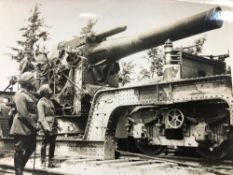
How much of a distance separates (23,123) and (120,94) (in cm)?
179

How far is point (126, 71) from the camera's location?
8.48 metres

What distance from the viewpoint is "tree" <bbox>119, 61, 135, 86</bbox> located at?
7.74 m

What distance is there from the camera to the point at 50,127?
5355mm

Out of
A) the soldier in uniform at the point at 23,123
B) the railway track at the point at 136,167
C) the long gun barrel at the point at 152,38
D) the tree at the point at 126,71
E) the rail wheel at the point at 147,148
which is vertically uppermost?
the long gun barrel at the point at 152,38

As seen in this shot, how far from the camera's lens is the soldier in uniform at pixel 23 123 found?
183 inches

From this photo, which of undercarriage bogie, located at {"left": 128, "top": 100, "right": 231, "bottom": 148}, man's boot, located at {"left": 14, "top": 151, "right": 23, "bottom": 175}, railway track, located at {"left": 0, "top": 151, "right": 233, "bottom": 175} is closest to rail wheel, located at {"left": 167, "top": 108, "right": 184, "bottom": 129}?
undercarriage bogie, located at {"left": 128, "top": 100, "right": 231, "bottom": 148}

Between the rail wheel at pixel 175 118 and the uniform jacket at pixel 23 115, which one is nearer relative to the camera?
the uniform jacket at pixel 23 115

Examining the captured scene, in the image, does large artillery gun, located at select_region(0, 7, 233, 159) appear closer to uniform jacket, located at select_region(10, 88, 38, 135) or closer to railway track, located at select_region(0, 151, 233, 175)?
railway track, located at select_region(0, 151, 233, 175)

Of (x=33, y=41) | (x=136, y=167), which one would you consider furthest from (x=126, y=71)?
(x=136, y=167)

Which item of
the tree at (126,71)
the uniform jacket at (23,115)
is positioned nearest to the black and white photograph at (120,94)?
the uniform jacket at (23,115)

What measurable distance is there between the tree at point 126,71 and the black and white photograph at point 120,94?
356 millimetres

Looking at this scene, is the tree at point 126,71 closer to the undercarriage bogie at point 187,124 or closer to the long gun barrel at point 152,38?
the long gun barrel at point 152,38

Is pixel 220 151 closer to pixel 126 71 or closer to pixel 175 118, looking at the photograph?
pixel 175 118

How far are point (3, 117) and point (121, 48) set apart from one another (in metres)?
2.40
